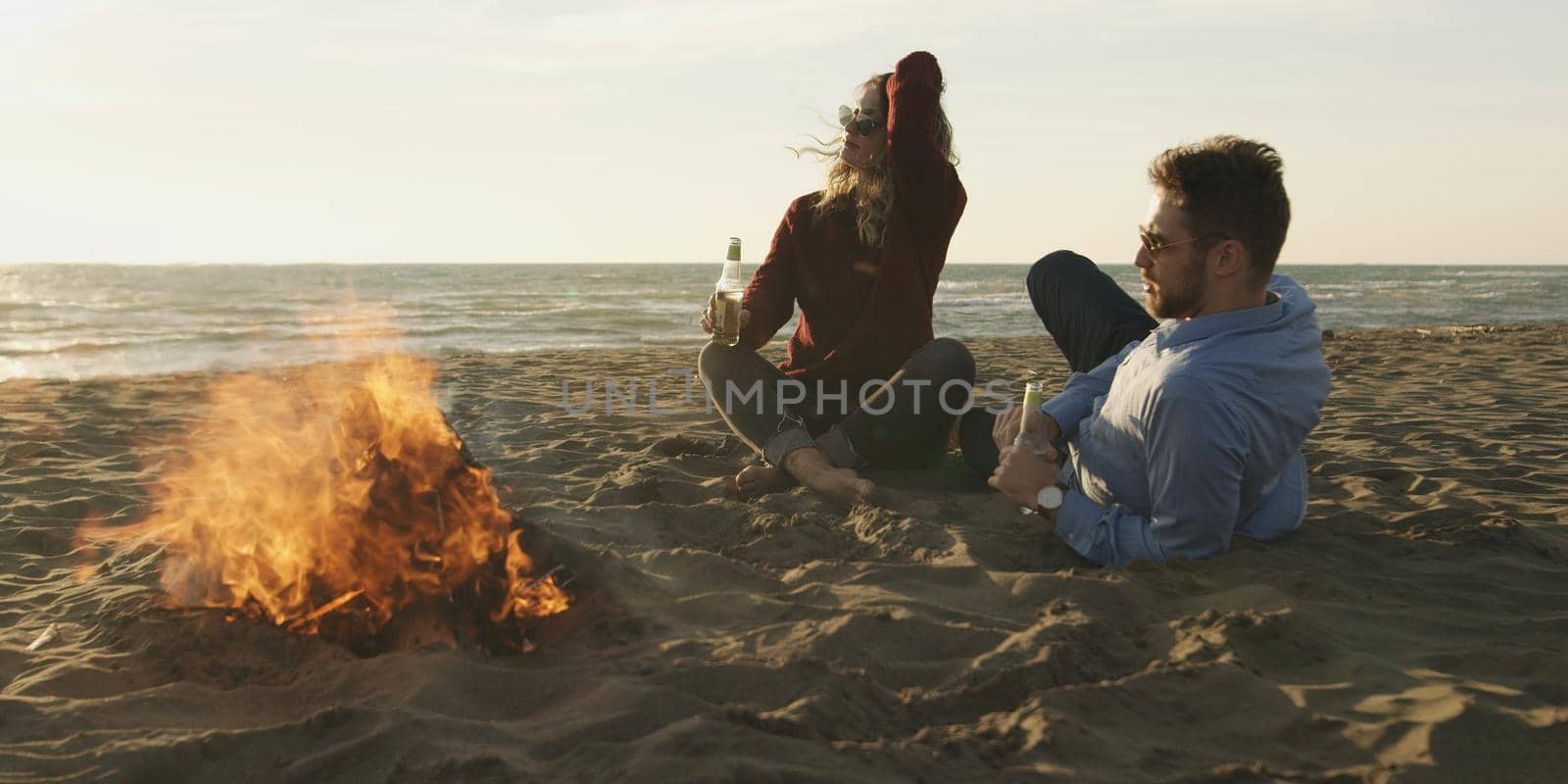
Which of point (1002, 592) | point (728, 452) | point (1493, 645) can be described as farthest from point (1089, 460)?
point (728, 452)

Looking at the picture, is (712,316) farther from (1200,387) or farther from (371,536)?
(1200,387)

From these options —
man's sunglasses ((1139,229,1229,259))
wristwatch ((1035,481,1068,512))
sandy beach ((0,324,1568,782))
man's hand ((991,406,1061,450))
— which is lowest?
sandy beach ((0,324,1568,782))

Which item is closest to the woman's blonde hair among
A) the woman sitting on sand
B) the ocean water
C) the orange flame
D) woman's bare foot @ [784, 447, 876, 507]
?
the woman sitting on sand

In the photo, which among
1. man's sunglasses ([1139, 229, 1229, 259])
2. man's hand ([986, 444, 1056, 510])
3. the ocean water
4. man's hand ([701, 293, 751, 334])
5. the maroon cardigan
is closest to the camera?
man's sunglasses ([1139, 229, 1229, 259])

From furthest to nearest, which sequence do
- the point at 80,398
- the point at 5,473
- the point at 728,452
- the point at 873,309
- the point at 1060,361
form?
the point at 1060,361
the point at 80,398
the point at 728,452
the point at 5,473
the point at 873,309

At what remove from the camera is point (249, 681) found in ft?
8.73

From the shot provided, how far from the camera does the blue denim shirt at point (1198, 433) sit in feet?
9.37

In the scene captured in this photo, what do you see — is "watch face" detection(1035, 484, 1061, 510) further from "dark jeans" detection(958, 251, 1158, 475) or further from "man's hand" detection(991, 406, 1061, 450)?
"dark jeans" detection(958, 251, 1158, 475)

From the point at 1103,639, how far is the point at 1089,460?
858mm

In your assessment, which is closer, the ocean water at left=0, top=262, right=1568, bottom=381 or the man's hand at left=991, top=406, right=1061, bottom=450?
the man's hand at left=991, top=406, right=1061, bottom=450

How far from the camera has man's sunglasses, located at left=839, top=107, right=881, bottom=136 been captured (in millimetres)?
4504

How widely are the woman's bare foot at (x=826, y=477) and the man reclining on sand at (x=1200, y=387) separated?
2.87ft

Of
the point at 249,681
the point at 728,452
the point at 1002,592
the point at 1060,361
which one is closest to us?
the point at 249,681

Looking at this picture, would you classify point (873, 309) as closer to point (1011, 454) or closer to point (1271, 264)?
point (1011, 454)
